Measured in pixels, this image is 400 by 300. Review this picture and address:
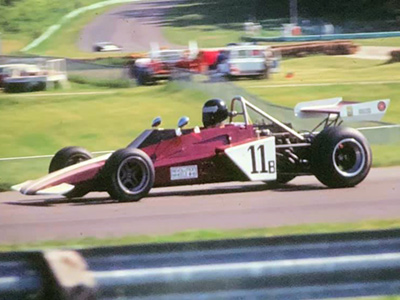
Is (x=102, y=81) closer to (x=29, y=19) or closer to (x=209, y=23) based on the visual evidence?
(x=29, y=19)

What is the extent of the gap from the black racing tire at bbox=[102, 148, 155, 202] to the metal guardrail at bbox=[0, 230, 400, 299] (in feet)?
8.83

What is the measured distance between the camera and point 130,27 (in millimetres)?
6977

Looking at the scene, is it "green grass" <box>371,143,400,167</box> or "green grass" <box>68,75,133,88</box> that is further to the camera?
"green grass" <box>371,143,400,167</box>

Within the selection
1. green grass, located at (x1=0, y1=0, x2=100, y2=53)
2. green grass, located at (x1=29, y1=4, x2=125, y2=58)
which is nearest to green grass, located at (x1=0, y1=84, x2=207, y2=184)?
green grass, located at (x1=29, y1=4, x2=125, y2=58)

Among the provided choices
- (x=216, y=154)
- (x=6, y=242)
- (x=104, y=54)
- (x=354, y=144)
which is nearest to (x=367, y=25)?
(x=354, y=144)

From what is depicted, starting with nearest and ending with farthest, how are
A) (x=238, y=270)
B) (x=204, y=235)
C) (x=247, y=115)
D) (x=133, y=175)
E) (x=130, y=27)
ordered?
(x=238, y=270) → (x=204, y=235) → (x=130, y=27) → (x=133, y=175) → (x=247, y=115)

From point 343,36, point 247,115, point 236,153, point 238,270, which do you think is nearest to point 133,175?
point 236,153

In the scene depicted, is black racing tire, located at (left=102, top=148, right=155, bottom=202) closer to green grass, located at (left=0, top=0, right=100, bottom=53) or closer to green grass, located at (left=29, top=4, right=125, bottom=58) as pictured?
green grass, located at (left=29, top=4, right=125, bottom=58)

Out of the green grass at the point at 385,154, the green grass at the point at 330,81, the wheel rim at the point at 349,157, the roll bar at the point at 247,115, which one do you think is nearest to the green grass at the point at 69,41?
the roll bar at the point at 247,115

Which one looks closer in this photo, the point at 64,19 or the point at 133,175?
the point at 64,19

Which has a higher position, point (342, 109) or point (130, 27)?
point (130, 27)

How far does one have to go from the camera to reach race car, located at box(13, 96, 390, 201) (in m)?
7.09

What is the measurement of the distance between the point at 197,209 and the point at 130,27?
1.30 m

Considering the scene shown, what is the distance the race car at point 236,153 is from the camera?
709cm
